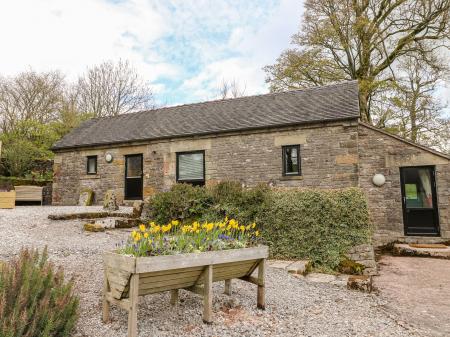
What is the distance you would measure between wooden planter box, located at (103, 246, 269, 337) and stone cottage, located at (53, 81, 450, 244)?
776 centimetres

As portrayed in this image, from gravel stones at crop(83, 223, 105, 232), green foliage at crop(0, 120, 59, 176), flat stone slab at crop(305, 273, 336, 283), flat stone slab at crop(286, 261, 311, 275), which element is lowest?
flat stone slab at crop(305, 273, 336, 283)

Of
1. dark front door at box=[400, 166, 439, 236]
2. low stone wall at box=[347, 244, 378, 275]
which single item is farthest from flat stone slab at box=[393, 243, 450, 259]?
low stone wall at box=[347, 244, 378, 275]

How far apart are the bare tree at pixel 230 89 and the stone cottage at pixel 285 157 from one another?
16.6m

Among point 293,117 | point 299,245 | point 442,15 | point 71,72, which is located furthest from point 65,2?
point 71,72

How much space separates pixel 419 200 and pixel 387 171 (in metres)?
1.48

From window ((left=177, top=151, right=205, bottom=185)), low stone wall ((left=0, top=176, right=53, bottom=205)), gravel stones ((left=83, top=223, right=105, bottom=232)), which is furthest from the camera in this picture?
low stone wall ((left=0, top=176, right=53, bottom=205))

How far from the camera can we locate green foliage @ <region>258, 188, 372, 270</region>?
267 inches

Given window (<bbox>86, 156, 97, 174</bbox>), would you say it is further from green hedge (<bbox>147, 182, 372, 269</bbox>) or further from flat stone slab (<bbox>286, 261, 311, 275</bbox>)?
flat stone slab (<bbox>286, 261, 311, 275</bbox>)

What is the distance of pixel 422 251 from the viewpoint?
9297 millimetres

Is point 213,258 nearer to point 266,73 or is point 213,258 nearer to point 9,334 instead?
point 9,334

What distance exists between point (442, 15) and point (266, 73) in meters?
9.19

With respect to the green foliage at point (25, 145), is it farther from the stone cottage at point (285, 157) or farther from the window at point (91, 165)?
the window at point (91, 165)

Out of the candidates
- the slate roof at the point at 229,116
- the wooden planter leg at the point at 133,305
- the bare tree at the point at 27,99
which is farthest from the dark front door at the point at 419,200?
the bare tree at the point at 27,99

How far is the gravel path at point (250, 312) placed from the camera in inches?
143
